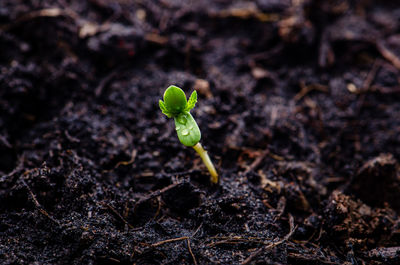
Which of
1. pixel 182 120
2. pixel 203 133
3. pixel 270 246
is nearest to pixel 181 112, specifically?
pixel 182 120

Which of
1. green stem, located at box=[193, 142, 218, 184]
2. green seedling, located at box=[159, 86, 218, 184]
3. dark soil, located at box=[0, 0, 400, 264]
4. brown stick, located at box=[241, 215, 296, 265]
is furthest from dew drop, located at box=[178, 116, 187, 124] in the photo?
brown stick, located at box=[241, 215, 296, 265]

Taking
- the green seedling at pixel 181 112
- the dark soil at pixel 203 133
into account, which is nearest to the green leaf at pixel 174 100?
the green seedling at pixel 181 112

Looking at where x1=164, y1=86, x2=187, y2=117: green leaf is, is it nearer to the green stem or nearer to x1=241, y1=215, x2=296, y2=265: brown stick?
the green stem

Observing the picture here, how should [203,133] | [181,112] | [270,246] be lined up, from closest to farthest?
1. [270,246]
2. [181,112]
3. [203,133]

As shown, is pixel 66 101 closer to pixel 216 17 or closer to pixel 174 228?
pixel 174 228

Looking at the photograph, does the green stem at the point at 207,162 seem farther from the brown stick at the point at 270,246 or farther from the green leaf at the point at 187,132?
the brown stick at the point at 270,246

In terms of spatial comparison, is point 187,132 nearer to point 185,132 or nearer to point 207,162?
point 185,132
